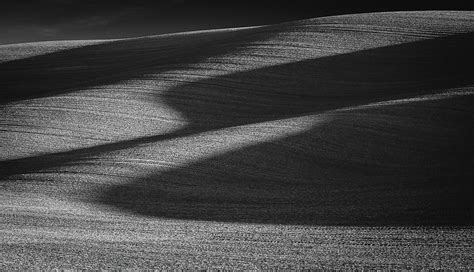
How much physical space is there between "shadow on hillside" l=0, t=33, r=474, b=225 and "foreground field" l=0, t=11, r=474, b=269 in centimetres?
1

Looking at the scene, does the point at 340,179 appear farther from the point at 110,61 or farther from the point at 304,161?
the point at 110,61

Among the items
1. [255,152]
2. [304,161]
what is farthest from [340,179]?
[255,152]

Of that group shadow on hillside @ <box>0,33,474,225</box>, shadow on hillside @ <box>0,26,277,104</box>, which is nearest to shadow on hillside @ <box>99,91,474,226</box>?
shadow on hillside @ <box>0,33,474,225</box>

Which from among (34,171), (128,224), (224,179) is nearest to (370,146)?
(224,179)

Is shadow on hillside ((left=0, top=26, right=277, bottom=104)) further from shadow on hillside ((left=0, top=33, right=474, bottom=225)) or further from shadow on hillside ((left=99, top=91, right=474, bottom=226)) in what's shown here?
shadow on hillside ((left=99, top=91, right=474, bottom=226))

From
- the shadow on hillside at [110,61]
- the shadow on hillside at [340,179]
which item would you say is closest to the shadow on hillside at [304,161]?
the shadow on hillside at [340,179]

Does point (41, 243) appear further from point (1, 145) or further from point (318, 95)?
point (318, 95)

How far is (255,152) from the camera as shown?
2.88 meters

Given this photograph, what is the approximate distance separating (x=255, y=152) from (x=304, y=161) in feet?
0.86

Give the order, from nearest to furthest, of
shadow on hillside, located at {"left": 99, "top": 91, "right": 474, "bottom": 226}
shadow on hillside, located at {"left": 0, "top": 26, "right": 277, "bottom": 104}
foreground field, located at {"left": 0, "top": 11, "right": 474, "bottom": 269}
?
foreground field, located at {"left": 0, "top": 11, "right": 474, "bottom": 269} < shadow on hillside, located at {"left": 99, "top": 91, "right": 474, "bottom": 226} < shadow on hillside, located at {"left": 0, "top": 26, "right": 277, "bottom": 104}

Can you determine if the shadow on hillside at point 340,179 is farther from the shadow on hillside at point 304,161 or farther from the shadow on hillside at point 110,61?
the shadow on hillside at point 110,61

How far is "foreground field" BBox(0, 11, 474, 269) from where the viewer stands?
1693 millimetres

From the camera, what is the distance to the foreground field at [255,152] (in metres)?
1.69

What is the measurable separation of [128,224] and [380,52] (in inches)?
143
